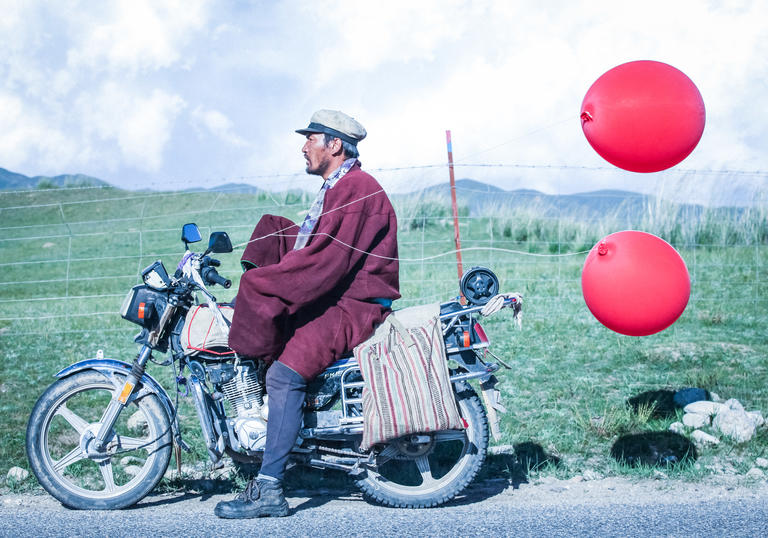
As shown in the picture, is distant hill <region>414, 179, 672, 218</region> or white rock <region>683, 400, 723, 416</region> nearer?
white rock <region>683, 400, 723, 416</region>

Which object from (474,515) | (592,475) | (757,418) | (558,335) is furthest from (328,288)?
(558,335)

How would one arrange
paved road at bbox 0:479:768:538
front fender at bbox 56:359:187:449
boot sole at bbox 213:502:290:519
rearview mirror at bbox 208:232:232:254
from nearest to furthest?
paved road at bbox 0:479:768:538 → boot sole at bbox 213:502:290:519 → rearview mirror at bbox 208:232:232:254 → front fender at bbox 56:359:187:449

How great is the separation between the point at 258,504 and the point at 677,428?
2947 millimetres

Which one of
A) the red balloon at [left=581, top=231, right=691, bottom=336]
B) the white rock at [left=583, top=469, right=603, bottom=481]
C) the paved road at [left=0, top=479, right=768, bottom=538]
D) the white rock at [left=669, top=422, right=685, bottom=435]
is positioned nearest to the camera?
the paved road at [left=0, top=479, right=768, bottom=538]

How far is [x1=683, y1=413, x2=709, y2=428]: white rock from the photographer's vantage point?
5.28 meters

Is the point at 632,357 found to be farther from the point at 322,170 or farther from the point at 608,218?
the point at 608,218

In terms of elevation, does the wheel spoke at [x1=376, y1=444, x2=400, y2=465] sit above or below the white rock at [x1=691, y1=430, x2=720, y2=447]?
above

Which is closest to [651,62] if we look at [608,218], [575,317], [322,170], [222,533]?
[322,170]

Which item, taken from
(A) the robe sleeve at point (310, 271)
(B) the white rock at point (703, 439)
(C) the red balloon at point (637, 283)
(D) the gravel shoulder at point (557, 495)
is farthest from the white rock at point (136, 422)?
(B) the white rock at point (703, 439)

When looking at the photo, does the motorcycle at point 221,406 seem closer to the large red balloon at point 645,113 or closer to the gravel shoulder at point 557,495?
the gravel shoulder at point 557,495

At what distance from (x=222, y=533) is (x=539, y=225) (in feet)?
33.8

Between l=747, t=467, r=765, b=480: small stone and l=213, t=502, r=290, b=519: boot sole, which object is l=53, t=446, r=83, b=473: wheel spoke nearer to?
l=213, t=502, r=290, b=519: boot sole

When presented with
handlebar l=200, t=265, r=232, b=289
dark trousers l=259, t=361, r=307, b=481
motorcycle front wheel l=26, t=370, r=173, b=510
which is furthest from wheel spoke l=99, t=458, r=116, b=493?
handlebar l=200, t=265, r=232, b=289

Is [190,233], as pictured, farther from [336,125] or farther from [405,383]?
[405,383]
